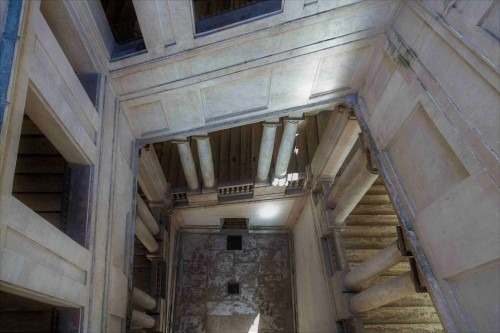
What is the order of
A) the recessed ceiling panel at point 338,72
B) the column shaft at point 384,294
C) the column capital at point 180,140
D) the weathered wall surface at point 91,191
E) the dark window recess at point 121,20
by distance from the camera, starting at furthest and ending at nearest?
the column capital at point 180,140 < the dark window recess at point 121,20 < the recessed ceiling panel at point 338,72 < the column shaft at point 384,294 < the weathered wall surface at point 91,191

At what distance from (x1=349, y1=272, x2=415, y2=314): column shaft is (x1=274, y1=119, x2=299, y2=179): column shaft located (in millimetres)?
2685

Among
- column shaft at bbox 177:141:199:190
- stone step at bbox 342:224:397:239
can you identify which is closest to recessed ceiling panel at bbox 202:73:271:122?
column shaft at bbox 177:141:199:190

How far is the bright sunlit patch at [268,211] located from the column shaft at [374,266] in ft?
9.65

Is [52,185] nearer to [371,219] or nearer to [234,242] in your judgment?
[371,219]

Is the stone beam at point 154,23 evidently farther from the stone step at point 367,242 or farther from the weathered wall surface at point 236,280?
the weathered wall surface at point 236,280

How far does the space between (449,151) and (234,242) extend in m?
7.98

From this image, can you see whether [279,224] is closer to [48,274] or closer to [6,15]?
[48,274]

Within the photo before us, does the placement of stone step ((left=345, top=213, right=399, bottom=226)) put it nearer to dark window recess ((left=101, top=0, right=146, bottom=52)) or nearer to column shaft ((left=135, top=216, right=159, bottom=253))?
column shaft ((left=135, top=216, right=159, bottom=253))

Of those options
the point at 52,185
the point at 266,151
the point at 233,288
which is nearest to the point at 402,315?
the point at 266,151

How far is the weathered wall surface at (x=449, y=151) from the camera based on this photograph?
275 centimetres

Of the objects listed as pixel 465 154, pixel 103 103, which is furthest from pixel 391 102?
pixel 103 103

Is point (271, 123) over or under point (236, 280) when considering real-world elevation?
over

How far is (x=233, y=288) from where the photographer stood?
33.2 feet

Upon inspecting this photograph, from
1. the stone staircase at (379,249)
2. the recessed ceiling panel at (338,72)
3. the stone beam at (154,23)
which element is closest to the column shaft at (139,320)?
the stone staircase at (379,249)
